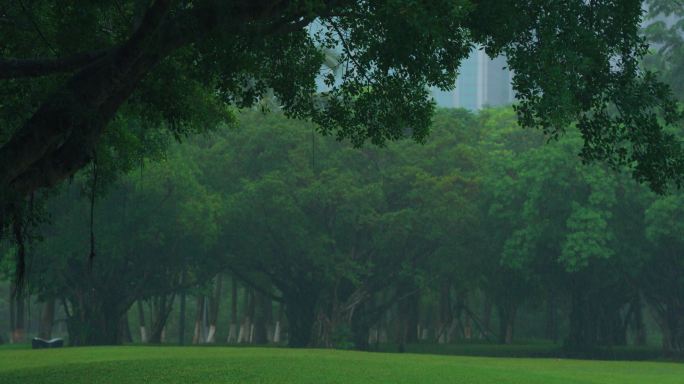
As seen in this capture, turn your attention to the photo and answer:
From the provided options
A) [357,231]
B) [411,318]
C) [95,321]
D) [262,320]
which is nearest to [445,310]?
[411,318]

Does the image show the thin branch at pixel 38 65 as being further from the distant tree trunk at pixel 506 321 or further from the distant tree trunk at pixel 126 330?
the distant tree trunk at pixel 506 321

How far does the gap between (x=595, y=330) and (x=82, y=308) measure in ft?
83.9

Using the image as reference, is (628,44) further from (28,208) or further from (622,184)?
(622,184)

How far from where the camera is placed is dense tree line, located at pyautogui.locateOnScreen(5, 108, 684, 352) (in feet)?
164

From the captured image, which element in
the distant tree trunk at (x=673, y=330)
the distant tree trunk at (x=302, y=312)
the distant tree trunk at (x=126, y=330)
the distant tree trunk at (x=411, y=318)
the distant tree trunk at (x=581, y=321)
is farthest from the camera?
the distant tree trunk at (x=126, y=330)

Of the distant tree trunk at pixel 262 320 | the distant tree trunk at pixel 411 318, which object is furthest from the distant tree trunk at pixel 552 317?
the distant tree trunk at pixel 262 320

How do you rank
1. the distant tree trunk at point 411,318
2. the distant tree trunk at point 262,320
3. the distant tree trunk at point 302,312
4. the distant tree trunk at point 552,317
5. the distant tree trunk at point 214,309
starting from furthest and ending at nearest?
the distant tree trunk at point 262,320 < the distant tree trunk at point 214,309 < the distant tree trunk at point 411,318 < the distant tree trunk at point 552,317 < the distant tree trunk at point 302,312

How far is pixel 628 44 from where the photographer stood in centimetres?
1839

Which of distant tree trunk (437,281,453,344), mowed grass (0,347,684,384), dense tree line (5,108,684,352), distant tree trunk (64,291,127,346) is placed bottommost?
mowed grass (0,347,684,384)

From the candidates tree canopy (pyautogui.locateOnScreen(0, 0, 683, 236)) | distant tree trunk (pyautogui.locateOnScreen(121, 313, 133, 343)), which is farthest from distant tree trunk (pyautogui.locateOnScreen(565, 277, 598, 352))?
tree canopy (pyautogui.locateOnScreen(0, 0, 683, 236))

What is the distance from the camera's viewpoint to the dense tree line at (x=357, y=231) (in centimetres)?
4984

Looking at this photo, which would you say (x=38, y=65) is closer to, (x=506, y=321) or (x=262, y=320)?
(x=262, y=320)

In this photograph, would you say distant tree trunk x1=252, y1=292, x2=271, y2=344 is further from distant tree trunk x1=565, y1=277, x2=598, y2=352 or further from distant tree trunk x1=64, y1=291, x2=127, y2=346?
distant tree trunk x1=565, y1=277, x2=598, y2=352

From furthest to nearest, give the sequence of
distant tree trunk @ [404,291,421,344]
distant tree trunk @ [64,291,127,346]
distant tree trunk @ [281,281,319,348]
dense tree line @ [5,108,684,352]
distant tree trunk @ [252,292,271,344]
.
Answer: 1. distant tree trunk @ [252,292,271,344]
2. distant tree trunk @ [404,291,421,344]
3. distant tree trunk @ [281,281,319,348]
4. distant tree trunk @ [64,291,127,346]
5. dense tree line @ [5,108,684,352]
